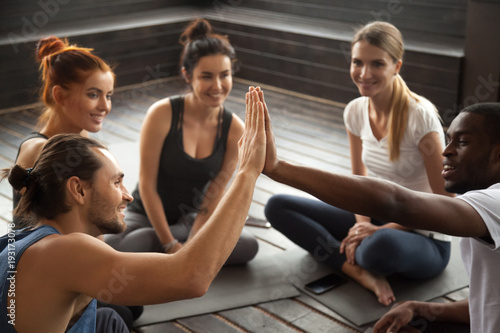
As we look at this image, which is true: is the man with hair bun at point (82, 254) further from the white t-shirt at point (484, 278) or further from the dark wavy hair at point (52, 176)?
the white t-shirt at point (484, 278)

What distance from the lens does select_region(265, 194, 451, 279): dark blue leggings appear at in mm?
2287

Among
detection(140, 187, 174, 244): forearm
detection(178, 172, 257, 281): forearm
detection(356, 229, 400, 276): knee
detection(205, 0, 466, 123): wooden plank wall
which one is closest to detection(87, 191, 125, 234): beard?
detection(178, 172, 257, 281): forearm

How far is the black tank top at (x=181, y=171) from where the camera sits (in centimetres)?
255

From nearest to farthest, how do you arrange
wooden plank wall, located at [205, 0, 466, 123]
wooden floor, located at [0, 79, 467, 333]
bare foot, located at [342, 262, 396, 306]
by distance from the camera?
wooden floor, located at [0, 79, 467, 333], bare foot, located at [342, 262, 396, 306], wooden plank wall, located at [205, 0, 466, 123]

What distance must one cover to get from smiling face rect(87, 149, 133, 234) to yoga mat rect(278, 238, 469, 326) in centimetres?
105

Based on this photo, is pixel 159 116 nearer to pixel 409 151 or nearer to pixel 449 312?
pixel 409 151

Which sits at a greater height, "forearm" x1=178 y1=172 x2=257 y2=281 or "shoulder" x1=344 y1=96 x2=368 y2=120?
"forearm" x1=178 y1=172 x2=257 y2=281

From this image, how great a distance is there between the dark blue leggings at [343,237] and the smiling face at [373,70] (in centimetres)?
52

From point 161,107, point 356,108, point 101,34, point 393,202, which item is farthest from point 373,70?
point 101,34

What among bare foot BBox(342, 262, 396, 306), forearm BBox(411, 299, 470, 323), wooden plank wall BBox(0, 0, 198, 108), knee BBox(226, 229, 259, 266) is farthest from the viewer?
wooden plank wall BBox(0, 0, 198, 108)

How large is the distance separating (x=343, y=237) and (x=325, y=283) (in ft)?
0.85

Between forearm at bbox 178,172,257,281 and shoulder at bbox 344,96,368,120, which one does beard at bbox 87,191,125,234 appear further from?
shoulder at bbox 344,96,368,120

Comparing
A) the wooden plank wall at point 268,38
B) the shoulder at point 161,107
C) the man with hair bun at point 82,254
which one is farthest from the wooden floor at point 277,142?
the man with hair bun at point 82,254

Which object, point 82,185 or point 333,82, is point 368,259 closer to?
point 82,185
